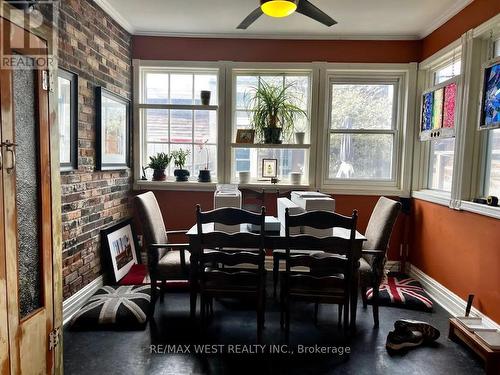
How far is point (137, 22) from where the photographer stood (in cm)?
354

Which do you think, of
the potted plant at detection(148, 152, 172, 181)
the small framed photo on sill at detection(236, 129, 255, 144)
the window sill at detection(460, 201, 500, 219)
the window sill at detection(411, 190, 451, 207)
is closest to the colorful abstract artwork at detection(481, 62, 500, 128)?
the window sill at detection(460, 201, 500, 219)

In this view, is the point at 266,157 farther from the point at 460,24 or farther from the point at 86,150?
the point at 460,24

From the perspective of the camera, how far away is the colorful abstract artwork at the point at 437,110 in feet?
10.5

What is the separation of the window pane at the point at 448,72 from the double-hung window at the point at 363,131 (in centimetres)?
40

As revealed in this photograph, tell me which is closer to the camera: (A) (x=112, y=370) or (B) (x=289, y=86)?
(A) (x=112, y=370)

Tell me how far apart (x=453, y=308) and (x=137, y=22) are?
13.6ft

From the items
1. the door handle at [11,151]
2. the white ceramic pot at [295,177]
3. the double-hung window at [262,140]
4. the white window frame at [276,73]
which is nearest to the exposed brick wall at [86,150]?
the door handle at [11,151]

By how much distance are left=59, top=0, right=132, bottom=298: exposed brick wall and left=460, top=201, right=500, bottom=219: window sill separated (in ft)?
10.4

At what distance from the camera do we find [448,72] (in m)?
3.33

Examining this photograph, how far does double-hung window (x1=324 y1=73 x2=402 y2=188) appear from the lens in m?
3.88

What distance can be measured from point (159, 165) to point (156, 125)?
0.51 meters

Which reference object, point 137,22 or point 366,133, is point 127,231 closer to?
point 137,22

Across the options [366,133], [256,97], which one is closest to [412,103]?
[366,133]

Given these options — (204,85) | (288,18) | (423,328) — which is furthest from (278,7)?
(423,328)
